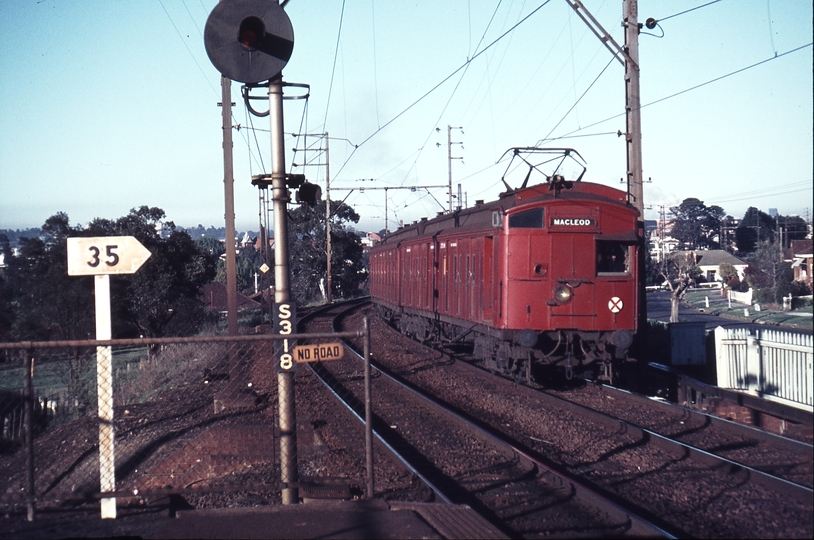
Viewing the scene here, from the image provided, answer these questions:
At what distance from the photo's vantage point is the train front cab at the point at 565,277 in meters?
11.2

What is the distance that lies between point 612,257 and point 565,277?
1.02 m

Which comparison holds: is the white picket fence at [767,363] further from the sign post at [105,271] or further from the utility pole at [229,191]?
the utility pole at [229,191]

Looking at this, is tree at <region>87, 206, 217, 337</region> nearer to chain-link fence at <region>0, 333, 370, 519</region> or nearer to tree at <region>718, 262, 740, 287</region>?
chain-link fence at <region>0, 333, 370, 519</region>

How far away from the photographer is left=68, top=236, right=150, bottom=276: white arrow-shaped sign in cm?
553

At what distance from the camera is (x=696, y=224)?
57656 millimetres

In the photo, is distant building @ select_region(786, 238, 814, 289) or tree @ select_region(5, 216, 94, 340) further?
tree @ select_region(5, 216, 94, 340)

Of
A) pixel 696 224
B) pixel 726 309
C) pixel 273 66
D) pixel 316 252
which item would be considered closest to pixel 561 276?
pixel 273 66

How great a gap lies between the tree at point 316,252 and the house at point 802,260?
4468 cm

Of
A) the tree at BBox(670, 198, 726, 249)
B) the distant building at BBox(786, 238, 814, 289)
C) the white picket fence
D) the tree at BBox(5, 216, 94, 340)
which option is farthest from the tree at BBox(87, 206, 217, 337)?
the tree at BBox(670, 198, 726, 249)

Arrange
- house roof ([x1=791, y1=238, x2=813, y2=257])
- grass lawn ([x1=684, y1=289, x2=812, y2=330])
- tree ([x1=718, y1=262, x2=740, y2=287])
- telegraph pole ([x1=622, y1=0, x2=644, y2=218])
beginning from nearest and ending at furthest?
house roof ([x1=791, y1=238, x2=813, y2=257]) → telegraph pole ([x1=622, y1=0, x2=644, y2=218]) → grass lawn ([x1=684, y1=289, x2=812, y2=330]) → tree ([x1=718, y1=262, x2=740, y2=287])

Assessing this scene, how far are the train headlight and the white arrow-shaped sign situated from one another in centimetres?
745

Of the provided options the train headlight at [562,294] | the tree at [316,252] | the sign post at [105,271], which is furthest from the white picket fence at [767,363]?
the tree at [316,252]

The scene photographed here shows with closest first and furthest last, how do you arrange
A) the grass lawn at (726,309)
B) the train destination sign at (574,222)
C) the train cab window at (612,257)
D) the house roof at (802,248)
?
the house roof at (802,248) → the train destination sign at (574,222) → the train cab window at (612,257) → the grass lawn at (726,309)

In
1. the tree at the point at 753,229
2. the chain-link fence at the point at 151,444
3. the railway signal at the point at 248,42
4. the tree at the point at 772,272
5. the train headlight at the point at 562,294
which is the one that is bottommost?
the chain-link fence at the point at 151,444
